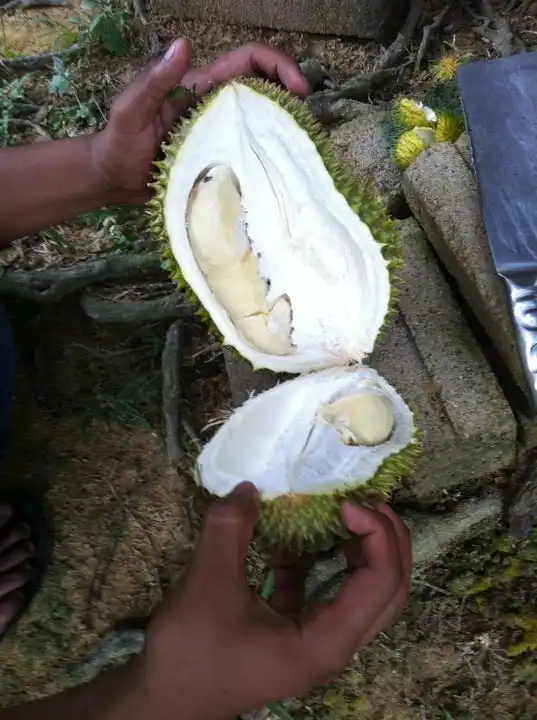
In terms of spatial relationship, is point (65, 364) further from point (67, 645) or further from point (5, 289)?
point (67, 645)

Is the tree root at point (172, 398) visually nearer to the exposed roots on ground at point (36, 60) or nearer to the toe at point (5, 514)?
the toe at point (5, 514)

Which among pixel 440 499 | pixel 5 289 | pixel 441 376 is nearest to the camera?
pixel 441 376

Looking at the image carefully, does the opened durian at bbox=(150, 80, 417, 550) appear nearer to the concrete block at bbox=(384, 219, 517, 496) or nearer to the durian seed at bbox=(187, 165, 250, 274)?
the durian seed at bbox=(187, 165, 250, 274)

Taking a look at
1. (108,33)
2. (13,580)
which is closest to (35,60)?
(108,33)

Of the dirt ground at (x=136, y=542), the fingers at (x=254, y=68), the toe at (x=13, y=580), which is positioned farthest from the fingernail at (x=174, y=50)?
the toe at (x=13, y=580)

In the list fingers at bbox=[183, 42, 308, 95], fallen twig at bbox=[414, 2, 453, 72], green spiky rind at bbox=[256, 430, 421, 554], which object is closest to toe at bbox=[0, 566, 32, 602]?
green spiky rind at bbox=[256, 430, 421, 554]

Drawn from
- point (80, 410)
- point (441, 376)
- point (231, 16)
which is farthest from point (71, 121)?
point (441, 376)

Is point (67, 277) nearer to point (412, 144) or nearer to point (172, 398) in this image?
point (172, 398)
